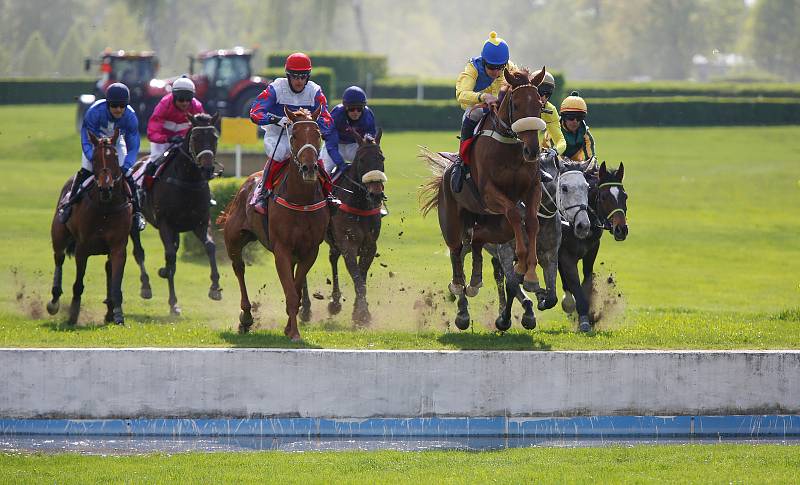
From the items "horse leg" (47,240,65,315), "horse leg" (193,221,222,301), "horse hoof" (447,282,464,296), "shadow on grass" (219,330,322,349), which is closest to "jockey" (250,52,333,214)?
"shadow on grass" (219,330,322,349)

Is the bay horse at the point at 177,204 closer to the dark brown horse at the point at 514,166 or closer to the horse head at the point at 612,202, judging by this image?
the dark brown horse at the point at 514,166

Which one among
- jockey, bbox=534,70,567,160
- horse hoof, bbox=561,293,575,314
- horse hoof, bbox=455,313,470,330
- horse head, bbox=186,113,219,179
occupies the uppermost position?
jockey, bbox=534,70,567,160

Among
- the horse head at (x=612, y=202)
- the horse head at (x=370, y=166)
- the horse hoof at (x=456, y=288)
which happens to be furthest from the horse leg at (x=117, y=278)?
the horse head at (x=612, y=202)

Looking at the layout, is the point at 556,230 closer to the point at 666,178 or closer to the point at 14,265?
the point at 14,265

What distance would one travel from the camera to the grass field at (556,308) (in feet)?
40.7

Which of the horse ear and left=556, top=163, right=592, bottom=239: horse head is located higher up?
the horse ear

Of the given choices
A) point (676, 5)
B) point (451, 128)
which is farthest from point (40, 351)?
point (676, 5)

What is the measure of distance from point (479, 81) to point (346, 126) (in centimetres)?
201

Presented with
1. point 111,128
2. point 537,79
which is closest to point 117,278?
point 111,128

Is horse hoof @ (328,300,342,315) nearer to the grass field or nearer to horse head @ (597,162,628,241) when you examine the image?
the grass field

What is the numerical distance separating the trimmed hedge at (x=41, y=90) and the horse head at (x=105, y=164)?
39717mm

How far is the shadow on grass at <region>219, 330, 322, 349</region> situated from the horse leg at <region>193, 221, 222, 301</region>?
191cm

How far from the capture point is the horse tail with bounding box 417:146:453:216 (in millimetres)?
13656

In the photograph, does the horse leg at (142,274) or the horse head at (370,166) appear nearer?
the horse head at (370,166)
